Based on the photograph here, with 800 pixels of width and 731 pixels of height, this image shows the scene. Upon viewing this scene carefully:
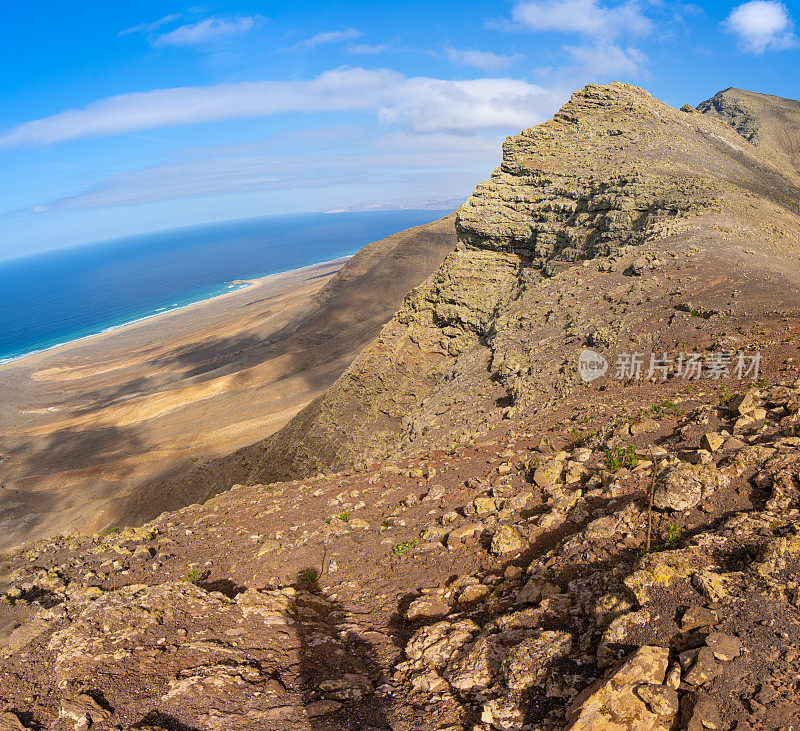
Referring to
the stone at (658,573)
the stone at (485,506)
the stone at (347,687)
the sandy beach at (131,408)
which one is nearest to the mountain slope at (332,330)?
the sandy beach at (131,408)

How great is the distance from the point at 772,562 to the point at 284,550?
772cm

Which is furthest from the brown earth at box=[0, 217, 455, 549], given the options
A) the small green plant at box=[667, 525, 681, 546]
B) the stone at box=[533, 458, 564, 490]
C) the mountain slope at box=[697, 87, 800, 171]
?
the mountain slope at box=[697, 87, 800, 171]

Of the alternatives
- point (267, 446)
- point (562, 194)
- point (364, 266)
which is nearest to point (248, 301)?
point (364, 266)

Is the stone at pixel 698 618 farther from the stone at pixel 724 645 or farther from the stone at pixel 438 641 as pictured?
the stone at pixel 438 641

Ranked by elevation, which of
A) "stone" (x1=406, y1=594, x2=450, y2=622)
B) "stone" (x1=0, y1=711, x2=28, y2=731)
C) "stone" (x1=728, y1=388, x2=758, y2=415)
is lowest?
"stone" (x1=406, y1=594, x2=450, y2=622)

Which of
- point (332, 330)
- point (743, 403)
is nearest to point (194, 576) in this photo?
point (743, 403)

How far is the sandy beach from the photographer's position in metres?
28.7

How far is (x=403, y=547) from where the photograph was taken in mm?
A: 7992

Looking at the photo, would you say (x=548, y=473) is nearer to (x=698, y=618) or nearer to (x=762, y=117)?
(x=698, y=618)

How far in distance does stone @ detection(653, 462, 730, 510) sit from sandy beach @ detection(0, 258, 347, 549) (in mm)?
25768

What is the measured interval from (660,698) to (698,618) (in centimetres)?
86

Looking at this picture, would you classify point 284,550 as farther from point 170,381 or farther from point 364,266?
point 364,266

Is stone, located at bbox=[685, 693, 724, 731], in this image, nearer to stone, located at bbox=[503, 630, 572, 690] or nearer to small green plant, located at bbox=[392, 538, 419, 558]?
stone, located at bbox=[503, 630, 572, 690]

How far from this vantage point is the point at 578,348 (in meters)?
13.1
